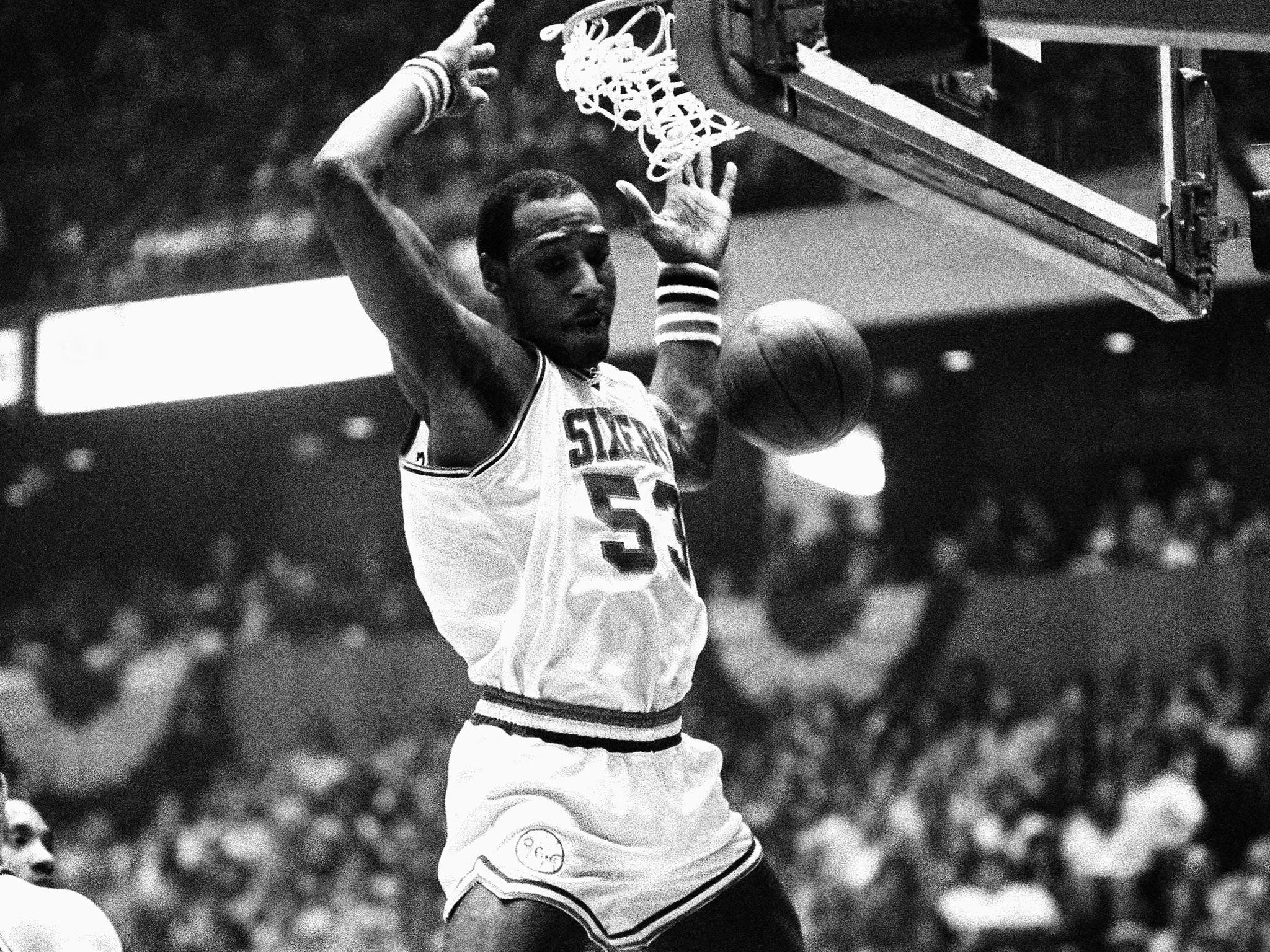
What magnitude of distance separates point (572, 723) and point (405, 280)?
85 centimetres

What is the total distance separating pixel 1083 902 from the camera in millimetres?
10273

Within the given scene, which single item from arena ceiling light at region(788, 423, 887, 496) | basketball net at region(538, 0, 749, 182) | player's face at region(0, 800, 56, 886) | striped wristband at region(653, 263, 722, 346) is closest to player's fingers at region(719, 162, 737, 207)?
basketball net at region(538, 0, 749, 182)

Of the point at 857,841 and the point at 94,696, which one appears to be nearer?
the point at 857,841

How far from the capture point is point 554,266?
3.79m

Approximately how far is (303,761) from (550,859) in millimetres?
11438

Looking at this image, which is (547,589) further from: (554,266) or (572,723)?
(554,266)

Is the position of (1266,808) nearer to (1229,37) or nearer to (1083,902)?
(1083,902)

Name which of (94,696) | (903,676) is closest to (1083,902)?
(903,676)

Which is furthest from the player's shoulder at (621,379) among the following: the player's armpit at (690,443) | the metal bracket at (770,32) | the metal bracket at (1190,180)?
the metal bracket at (1190,180)

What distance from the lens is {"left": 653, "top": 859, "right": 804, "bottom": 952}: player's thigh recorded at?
3.56 meters

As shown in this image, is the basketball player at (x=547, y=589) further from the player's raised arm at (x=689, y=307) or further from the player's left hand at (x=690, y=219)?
the player's left hand at (x=690, y=219)

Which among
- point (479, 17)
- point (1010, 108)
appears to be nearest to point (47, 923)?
point (479, 17)

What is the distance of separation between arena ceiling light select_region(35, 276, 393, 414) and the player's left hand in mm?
10074

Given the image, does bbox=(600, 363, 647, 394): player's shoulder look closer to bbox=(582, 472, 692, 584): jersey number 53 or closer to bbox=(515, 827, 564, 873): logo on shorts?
bbox=(582, 472, 692, 584): jersey number 53
